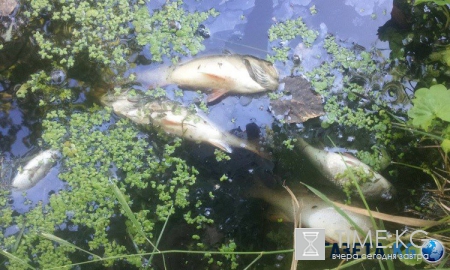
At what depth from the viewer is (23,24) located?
1923 mm

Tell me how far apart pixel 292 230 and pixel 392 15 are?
1153 mm

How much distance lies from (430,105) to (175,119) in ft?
3.53

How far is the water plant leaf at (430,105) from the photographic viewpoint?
154cm

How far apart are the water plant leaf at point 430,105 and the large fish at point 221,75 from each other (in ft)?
2.14

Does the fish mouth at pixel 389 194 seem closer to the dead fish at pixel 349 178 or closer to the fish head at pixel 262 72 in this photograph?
the dead fish at pixel 349 178

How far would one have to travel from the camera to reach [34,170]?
181 centimetres

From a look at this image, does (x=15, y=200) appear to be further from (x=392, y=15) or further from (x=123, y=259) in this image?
(x=392, y=15)

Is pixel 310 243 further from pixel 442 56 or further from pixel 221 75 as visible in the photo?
pixel 442 56

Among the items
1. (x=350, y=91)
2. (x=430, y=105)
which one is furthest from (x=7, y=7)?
(x=430, y=105)

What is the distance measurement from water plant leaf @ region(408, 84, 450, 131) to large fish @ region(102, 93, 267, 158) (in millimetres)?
790

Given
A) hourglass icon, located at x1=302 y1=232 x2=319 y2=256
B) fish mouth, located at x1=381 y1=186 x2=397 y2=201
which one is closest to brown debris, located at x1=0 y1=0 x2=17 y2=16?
hourglass icon, located at x1=302 y1=232 x2=319 y2=256

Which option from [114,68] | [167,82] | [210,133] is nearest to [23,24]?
[114,68]

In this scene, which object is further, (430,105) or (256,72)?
(256,72)

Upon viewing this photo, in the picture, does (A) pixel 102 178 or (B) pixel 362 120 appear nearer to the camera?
(A) pixel 102 178
